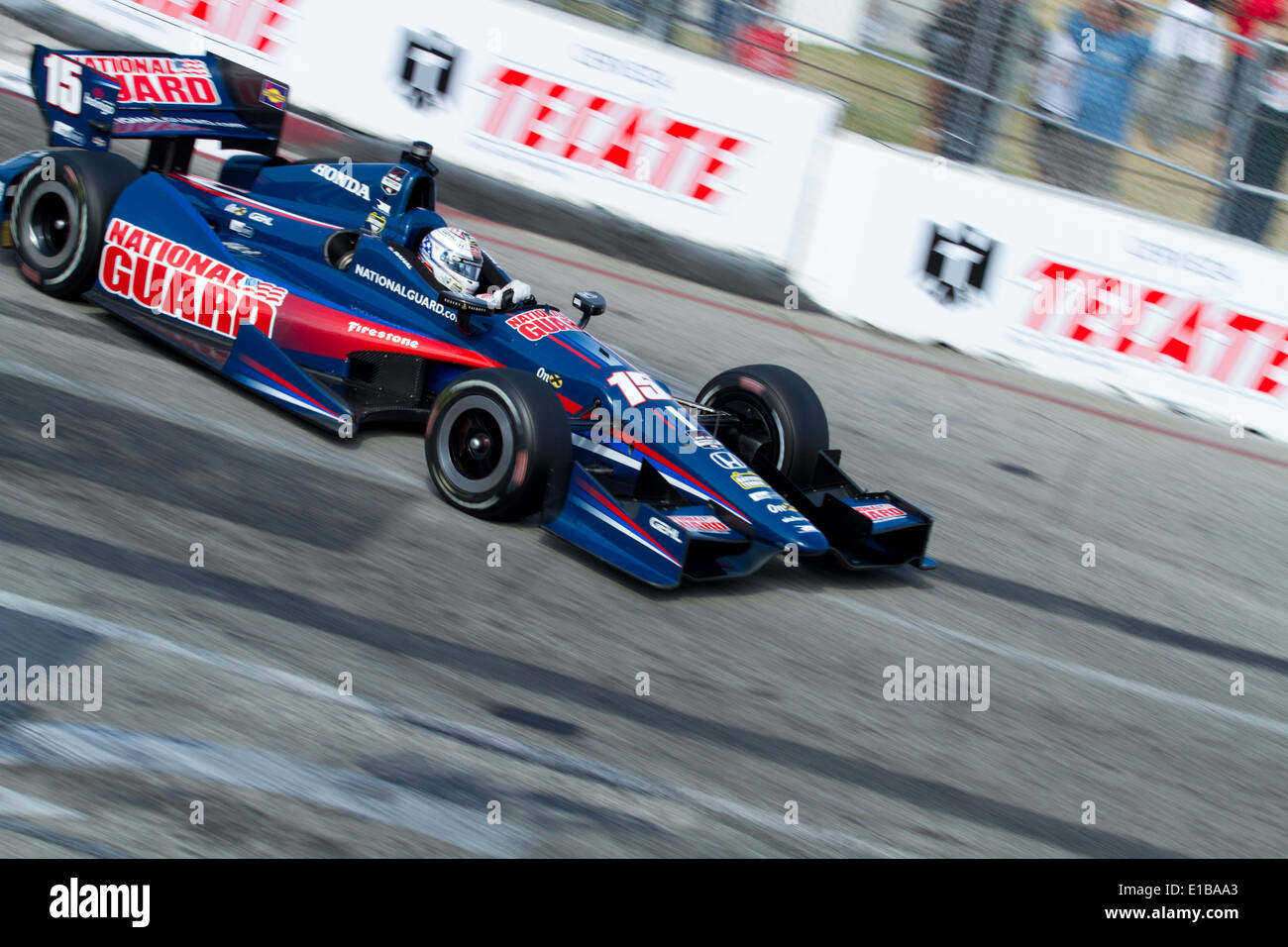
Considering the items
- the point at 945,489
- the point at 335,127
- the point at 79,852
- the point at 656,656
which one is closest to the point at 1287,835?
the point at 656,656

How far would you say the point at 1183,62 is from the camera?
10.8 metres

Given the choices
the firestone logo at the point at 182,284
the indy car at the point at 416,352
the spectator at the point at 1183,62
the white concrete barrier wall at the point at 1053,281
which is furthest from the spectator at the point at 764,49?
the firestone logo at the point at 182,284

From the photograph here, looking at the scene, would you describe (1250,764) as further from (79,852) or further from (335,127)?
(335,127)

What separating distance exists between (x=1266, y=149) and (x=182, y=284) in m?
8.37

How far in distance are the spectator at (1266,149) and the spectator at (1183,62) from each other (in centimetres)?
38

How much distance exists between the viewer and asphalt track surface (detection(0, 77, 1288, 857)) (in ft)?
13.7

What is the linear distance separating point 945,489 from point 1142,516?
4.71 ft

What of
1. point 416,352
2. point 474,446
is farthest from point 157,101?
point 474,446

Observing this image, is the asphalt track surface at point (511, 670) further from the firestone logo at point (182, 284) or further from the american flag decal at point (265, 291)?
the american flag decal at point (265, 291)

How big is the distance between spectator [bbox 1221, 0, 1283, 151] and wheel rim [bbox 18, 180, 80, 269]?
28.1ft

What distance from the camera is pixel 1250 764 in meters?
5.76

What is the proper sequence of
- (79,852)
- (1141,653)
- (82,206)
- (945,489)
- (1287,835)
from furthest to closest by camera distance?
(945,489) → (82,206) → (1141,653) → (1287,835) → (79,852)

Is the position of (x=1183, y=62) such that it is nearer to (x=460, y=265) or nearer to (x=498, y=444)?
(x=460, y=265)

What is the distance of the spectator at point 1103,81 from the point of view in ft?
35.7
